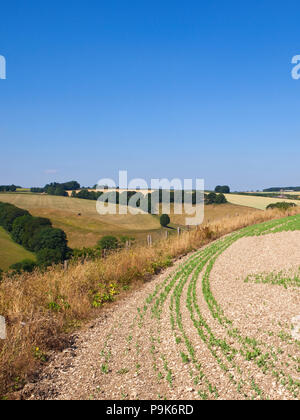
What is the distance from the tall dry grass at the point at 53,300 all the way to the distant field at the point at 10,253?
186 ft

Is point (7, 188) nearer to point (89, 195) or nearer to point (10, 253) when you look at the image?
point (89, 195)

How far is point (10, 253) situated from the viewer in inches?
2884

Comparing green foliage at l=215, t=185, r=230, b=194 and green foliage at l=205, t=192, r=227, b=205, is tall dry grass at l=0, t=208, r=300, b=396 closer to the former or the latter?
green foliage at l=205, t=192, r=227, b=205

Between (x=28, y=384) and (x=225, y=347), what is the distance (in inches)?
152

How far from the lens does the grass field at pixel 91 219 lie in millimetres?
78331

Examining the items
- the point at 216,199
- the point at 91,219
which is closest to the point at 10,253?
the point at 91,219

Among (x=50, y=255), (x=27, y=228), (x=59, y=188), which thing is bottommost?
(x=50, y=255)

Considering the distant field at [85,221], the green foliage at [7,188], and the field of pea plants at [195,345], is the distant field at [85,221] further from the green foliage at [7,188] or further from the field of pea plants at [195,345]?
the field of pea plants at [195,345]

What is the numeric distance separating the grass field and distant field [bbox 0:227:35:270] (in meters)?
11.0

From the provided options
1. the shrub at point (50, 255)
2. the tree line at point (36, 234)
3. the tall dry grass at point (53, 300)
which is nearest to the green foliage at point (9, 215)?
the tree line at point (36, 234)

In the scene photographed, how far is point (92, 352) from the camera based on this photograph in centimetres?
714

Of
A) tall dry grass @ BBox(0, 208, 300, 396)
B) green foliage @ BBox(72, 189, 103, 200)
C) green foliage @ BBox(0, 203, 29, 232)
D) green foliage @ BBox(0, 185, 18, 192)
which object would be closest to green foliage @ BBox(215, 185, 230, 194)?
green foliage @ BBox(72, 189, 103, 200)

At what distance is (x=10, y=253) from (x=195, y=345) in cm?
7441
